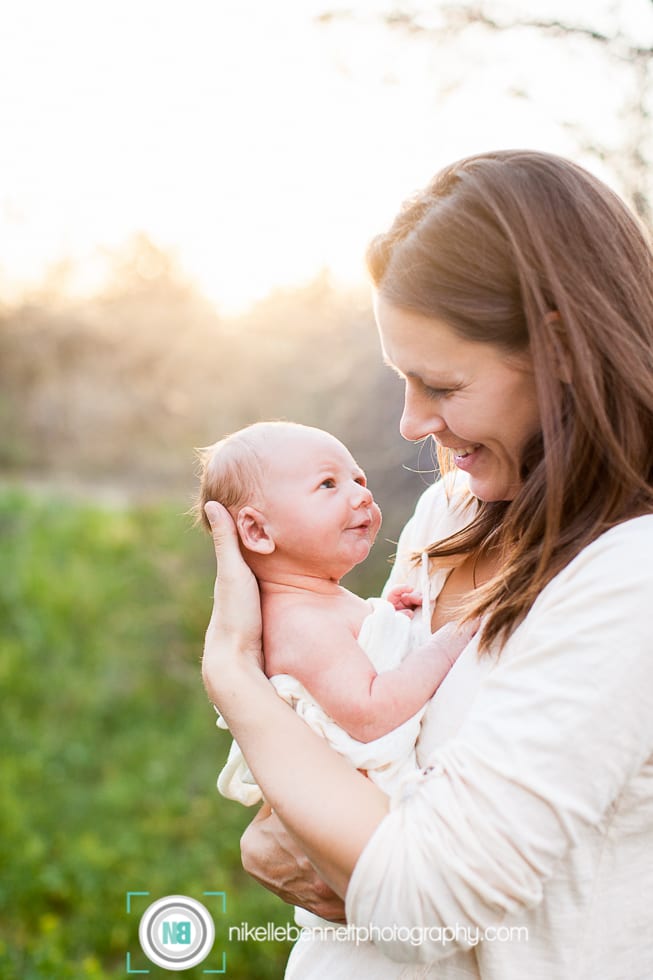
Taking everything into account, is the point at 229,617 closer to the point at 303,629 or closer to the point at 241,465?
the point at 303,629

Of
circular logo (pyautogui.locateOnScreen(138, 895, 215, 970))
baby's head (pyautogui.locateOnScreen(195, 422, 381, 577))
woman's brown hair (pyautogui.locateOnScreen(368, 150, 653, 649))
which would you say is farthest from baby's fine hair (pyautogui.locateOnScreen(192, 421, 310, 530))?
circular logo (pyautogui.locateOnScreen(138, 895, 215, 970))

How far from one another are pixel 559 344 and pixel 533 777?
67 centimetres

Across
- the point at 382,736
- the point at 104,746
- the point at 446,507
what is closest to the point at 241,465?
the point at 446,507

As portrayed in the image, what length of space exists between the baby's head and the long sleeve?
1.90ft

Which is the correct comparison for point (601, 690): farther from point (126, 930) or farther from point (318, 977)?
point (126, 930)

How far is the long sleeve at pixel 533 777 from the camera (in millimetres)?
1205

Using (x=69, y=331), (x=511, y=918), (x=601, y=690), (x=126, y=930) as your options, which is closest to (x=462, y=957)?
(x=511, y=918)

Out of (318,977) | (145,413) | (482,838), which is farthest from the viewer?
(145,413)

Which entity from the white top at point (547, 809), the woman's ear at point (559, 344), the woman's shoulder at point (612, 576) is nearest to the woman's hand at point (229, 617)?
the white top at point (547, 809)

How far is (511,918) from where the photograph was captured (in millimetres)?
1370

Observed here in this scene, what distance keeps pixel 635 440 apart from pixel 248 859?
1026 mm

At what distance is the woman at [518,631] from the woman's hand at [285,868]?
1.7 inches

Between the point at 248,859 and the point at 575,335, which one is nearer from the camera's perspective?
the point at 575,335

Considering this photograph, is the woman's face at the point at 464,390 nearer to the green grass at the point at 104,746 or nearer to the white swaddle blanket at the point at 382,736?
the white swaddle blanket at the point at 382,736
